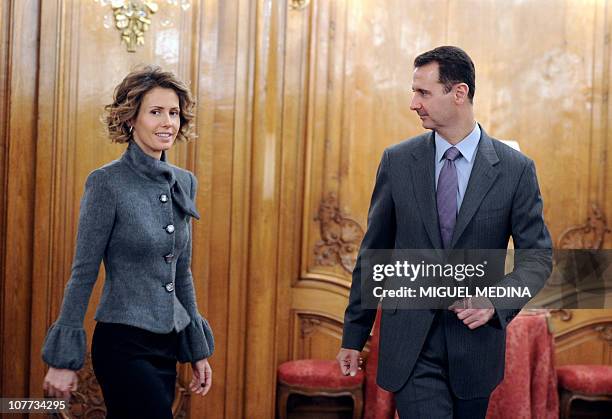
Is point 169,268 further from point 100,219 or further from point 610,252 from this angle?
point 610,252

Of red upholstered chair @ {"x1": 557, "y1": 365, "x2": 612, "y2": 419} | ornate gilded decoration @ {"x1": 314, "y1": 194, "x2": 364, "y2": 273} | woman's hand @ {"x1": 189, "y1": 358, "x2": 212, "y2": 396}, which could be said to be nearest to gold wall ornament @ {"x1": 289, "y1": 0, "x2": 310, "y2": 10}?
ornate gilded decoration @ {"x1": 314, "y1": 194, "x2": 364, "y2": 273}

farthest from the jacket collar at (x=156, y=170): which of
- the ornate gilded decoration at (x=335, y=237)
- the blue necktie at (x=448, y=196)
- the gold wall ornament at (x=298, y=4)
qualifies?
the gold wall ornament at (x=298, y=4)

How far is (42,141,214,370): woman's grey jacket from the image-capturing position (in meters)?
2.32

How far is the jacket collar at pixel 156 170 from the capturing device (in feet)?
8.00

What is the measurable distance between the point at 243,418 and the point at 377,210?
87.8 inches

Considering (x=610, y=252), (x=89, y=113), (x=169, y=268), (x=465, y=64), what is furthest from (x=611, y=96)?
(x=169, y=268)

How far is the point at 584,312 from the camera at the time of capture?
4977mm

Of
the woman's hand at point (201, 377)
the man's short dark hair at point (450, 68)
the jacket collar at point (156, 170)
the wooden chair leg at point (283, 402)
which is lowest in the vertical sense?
the wooden chair leg at point (283, 402)

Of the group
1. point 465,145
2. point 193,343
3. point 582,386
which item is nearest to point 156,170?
point 193,343

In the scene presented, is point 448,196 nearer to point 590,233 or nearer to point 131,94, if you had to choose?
point 131,94

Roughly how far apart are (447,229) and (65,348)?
1151mm

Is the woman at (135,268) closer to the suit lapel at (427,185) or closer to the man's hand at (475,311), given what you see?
the suit lapel at (427,185)

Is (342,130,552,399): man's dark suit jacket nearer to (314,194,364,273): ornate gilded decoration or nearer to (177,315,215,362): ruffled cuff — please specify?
(177,315,215,362): ruffled cuff

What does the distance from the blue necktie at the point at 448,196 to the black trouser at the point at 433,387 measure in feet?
0.81
